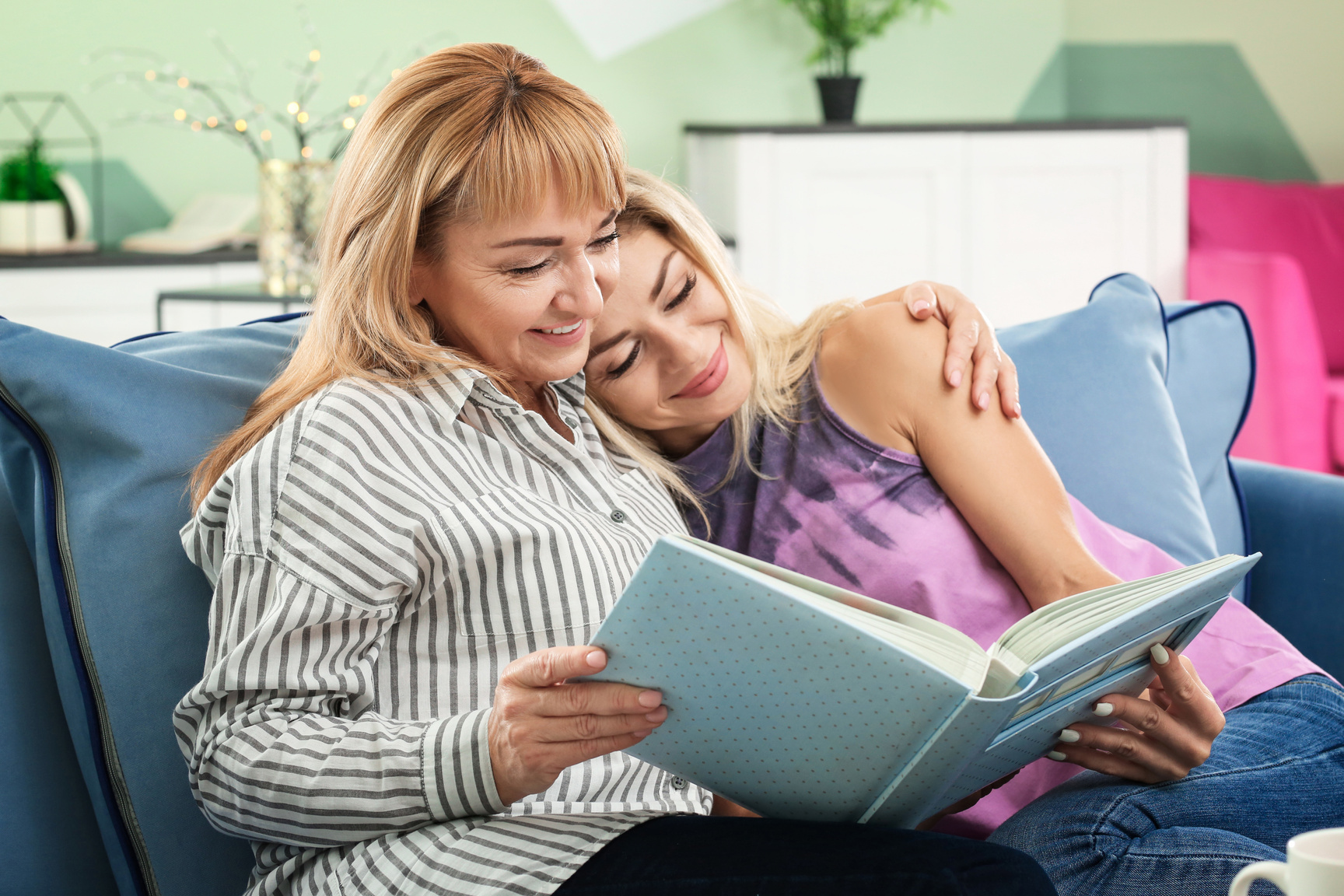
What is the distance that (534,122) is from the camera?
0.97 meters

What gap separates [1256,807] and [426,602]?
710mm

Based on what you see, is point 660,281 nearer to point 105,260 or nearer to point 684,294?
point 684,294

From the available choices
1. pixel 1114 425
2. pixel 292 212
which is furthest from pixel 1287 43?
pixel 292 212

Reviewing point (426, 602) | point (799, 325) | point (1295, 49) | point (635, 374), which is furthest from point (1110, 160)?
point (426, 602)

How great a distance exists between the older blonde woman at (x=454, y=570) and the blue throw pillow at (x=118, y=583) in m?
0.05

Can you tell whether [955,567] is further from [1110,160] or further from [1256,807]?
[1110,160]

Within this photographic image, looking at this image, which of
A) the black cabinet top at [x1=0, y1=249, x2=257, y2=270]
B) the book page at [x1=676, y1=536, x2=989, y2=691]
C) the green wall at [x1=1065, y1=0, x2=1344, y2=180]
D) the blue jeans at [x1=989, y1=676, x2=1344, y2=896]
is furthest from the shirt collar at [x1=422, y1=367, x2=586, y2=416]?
the green wall at [x1=1065, y1=0, x2=1344, y2=180]

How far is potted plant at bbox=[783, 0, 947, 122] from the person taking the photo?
11.4 feet

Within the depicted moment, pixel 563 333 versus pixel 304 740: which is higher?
pixel 563 333

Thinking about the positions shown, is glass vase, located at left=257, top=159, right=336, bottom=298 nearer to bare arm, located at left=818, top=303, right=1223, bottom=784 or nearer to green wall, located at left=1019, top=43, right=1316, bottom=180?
bare arm, located at left=818, top=303, right=1223, bottom=784

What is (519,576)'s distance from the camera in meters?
0.90

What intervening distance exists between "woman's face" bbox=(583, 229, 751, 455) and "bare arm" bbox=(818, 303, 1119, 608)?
0.13 meters

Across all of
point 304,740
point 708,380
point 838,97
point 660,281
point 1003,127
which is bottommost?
point 304,740

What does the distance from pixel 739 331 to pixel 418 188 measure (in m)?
0.41
